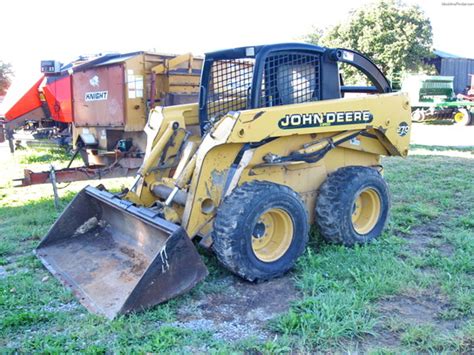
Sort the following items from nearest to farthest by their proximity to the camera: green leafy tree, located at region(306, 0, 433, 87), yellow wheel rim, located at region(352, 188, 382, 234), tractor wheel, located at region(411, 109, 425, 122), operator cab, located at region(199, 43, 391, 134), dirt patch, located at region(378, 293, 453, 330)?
dirt patch, located at region(378, 293, 453, 330), operator cab, located at region(199, 43, 391, 134), yellow wheel rim, located at region(352, 188, 382, 234), tractor wheel, located at region(411, 109, 425, 122), green leafy tree, located at region(306, 0, 433, 87)

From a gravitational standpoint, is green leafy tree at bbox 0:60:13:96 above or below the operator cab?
above

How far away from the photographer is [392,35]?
2700cm

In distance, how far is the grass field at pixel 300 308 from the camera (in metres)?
3.15

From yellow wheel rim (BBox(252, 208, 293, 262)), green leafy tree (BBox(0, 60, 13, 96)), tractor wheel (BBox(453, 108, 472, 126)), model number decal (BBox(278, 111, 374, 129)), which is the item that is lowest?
yellow wheel rim (BBox(252, 208, 293, 262))

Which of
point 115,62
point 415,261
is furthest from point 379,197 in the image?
point 115,62

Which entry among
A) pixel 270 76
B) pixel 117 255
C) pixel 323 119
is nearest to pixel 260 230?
pixel 323 119

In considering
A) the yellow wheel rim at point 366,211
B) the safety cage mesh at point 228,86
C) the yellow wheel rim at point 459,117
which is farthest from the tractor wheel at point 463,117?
the safety cage mesh at point 228,86

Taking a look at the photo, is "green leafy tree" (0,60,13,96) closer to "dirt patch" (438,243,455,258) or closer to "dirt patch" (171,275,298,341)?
"dirt patch" (171,275,298,341)

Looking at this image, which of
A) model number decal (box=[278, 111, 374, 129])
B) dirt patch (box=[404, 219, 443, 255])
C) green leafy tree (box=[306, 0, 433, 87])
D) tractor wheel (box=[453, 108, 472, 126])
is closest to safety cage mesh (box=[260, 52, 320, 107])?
model number decal (box=[278, 111, 374, 129])

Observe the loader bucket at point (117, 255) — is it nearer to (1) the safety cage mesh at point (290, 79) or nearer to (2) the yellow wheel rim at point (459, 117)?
(1) the safety cage mesh at point (290, 79)

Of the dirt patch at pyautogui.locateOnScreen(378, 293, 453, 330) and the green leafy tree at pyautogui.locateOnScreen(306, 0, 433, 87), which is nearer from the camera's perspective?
the dirt patch at pyautogui.locateOnScreen(378, 293, 453, 330)

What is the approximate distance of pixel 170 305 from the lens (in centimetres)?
365

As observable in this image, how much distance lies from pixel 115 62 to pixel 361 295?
19.7 ft

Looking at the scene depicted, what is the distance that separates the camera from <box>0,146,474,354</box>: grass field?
3.15m
